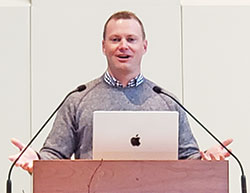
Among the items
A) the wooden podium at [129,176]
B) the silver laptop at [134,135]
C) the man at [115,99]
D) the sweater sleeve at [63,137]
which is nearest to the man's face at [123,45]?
the man at [115,99]

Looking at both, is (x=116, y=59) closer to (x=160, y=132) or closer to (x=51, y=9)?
(x=160, y=132)

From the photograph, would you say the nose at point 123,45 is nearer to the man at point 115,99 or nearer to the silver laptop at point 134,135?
the man at point 115,99

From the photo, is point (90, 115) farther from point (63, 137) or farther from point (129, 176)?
point (129, 176)

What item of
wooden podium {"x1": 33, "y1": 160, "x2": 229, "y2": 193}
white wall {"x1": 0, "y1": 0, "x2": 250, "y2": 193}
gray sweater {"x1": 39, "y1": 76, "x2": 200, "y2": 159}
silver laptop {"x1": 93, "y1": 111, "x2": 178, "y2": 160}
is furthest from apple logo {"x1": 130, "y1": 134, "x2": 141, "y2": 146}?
white wall {"x1": 0, "y1": 0, "x2": 250, "y2": 193}

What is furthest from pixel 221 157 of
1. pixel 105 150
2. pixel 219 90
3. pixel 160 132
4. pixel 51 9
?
pixel 51 9

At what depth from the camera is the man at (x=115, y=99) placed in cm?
218

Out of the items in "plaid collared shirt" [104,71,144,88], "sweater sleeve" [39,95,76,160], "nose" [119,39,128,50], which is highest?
"nose" [119,39,128,50]

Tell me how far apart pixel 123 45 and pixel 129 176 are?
70 cm

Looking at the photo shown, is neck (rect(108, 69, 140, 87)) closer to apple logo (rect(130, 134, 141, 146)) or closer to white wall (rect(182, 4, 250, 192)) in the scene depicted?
apple logo (rect(130, 134, 141, 146))

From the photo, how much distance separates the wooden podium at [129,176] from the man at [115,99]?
1.53 ft

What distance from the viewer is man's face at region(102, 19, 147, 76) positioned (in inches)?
87.8

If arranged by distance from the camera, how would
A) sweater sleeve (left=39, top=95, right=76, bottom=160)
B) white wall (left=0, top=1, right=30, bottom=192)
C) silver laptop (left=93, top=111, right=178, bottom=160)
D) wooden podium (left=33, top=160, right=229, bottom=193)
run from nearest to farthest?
1. wooden podium (left=33, top=160, right=229, bottom=193)
2. silver laptop (left=93, top=111, right=178, bottom=160)
3. sweater sleeve (left=39, top=95, right=76, bottom=160)
4. white wall (left=0, top=1, right=30, bottom=192)

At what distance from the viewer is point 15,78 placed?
3.28 m

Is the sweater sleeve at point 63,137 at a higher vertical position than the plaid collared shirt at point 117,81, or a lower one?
lower
